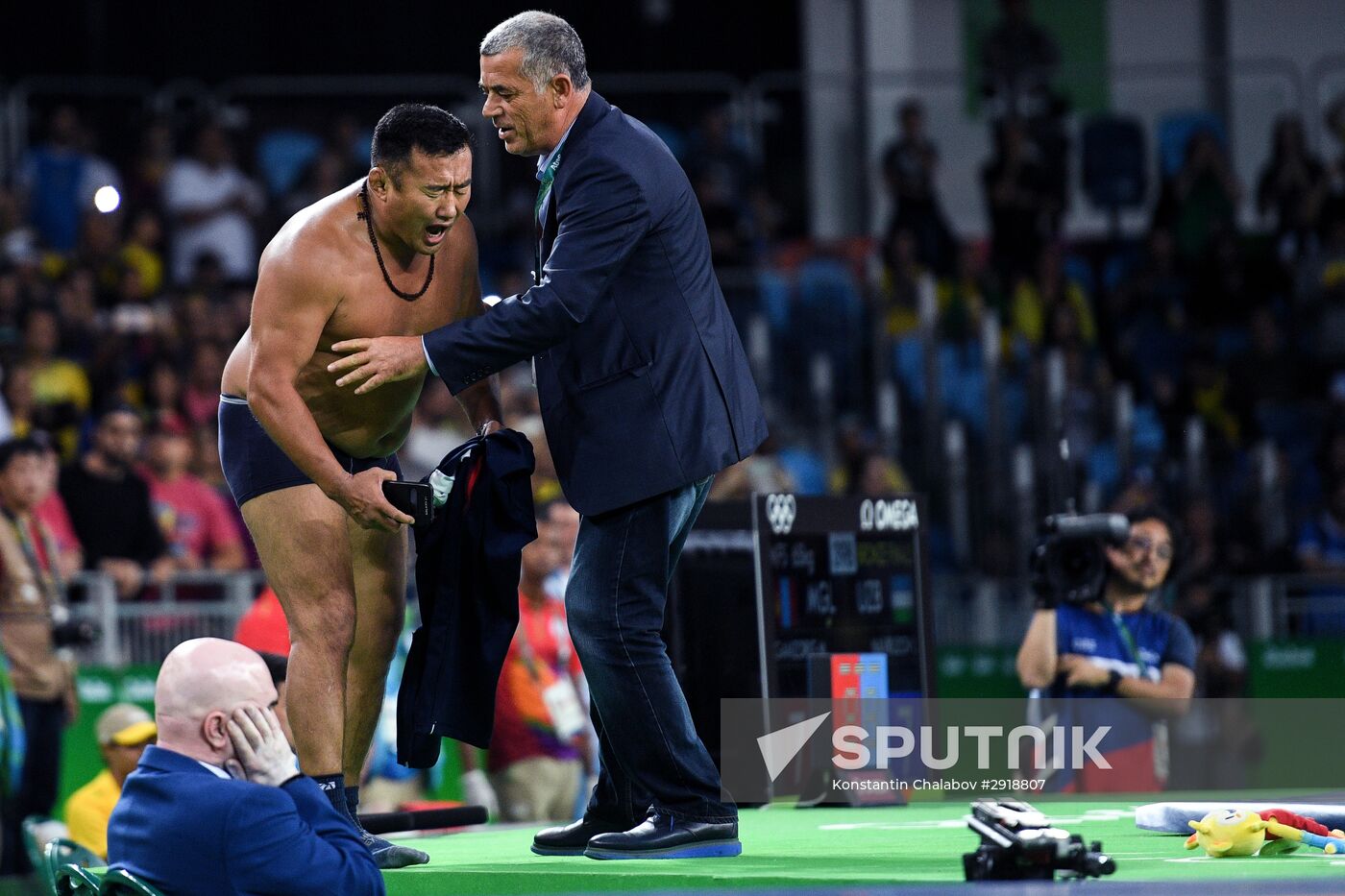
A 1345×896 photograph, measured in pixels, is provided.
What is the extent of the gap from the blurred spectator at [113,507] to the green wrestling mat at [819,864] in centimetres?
436

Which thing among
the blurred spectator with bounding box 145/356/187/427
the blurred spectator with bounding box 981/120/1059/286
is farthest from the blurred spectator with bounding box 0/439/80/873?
the blurred spectator with bounding box 981/120/1059/286

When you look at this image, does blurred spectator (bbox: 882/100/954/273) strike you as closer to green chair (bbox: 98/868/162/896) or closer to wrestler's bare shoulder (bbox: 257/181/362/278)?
wrestler's bare shoulder (bbox: 257/181/362/278)

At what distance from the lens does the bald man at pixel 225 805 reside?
3709 mm

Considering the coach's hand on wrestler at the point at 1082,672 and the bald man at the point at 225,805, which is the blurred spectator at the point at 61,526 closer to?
the coach's hand on wrestler at the point at 1082,672

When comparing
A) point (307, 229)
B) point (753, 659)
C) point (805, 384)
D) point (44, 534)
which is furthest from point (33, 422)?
point (307, 229)

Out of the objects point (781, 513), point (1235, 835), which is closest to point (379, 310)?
point (781, 513)

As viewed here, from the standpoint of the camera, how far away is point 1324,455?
1220cm

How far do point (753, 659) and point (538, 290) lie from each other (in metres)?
2.29

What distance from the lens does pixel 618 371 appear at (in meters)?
4.61

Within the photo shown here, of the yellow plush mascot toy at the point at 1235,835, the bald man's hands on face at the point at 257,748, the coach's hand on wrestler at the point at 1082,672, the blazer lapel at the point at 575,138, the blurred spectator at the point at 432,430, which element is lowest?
the yellow plush mascot toy at the point at 1235,835

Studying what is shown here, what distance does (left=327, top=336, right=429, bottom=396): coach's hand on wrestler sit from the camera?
450 cm

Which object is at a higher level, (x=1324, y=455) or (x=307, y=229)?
(x=307, y=229)

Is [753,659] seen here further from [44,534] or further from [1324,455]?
[1324,455]

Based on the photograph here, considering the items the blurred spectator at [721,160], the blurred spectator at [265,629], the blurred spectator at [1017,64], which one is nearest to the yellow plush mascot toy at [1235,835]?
the blurred spectator at [265,629]
